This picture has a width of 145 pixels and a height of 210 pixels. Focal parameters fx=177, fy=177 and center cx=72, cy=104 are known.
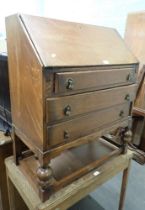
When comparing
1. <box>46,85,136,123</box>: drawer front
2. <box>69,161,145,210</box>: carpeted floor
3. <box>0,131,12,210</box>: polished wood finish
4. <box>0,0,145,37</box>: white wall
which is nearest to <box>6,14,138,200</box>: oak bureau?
<box>46,85,136,123</box>: drawer front

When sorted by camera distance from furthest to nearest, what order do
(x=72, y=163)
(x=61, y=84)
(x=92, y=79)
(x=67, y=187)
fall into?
(x=72, y=163) < (x=67, y=187) < (x=92, y=79) < (x=61, y=84)

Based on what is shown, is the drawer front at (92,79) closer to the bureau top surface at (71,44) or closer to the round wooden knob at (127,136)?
the bureau top surface at (71,44)

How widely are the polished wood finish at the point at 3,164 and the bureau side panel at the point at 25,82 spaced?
11.5 inches

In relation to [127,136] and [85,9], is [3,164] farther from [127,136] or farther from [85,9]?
[85,9]

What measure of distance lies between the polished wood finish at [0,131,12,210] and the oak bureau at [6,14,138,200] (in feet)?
0.48

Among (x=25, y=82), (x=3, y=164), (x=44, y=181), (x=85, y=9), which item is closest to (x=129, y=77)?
(x=25, y=82)

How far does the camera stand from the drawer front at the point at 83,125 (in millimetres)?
729

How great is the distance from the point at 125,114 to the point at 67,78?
0.53 m

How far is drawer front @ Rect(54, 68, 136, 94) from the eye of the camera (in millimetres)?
672

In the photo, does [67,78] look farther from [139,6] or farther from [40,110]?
[139,6]

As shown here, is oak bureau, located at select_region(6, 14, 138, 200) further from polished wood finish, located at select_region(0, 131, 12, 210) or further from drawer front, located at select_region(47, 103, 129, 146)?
polished wood finish, located at select_region(0, 131, 12, 210)

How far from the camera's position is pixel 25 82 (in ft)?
2.39

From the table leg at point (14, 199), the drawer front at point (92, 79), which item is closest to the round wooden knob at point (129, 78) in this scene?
the drawer front at point (92, 79)

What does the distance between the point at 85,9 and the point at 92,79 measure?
2507 mm
